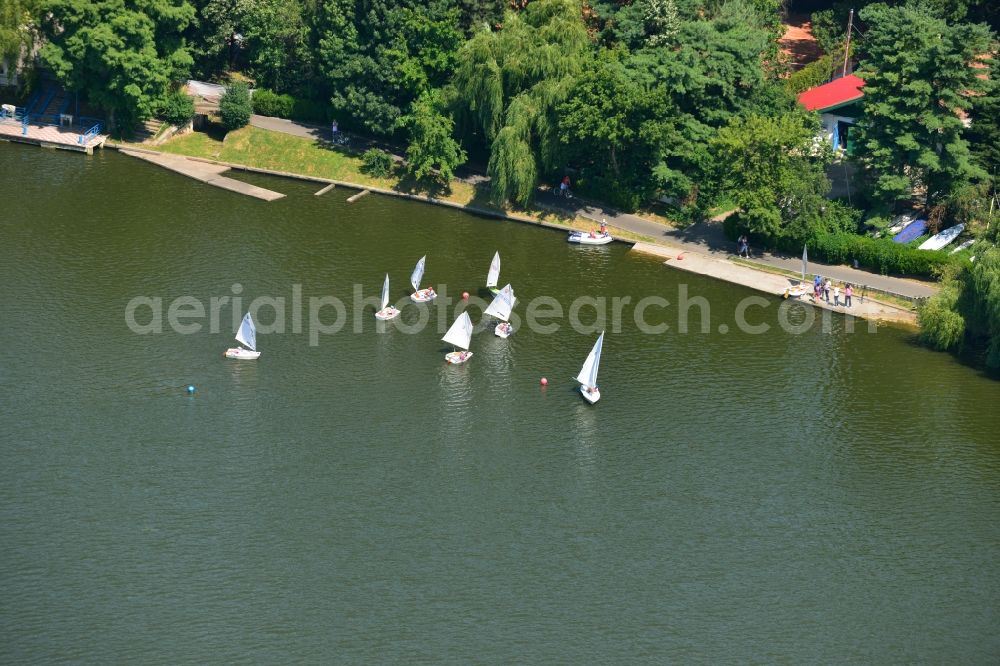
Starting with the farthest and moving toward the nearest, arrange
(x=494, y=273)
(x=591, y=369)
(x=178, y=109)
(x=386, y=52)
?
(x=178, y=109)
(x=386, y=52)
(x=494, y=273)
(x=591, y=369)

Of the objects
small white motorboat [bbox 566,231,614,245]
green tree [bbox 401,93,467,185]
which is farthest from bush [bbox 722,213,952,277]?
green tree [bbox 401,93,467,185]

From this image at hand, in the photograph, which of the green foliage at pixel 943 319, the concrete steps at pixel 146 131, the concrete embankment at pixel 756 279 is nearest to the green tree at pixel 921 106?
the concrete embankment at pixel 756 279

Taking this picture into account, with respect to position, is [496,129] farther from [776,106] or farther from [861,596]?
[861,596]

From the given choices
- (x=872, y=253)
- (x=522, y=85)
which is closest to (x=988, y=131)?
(x=872, y=253)

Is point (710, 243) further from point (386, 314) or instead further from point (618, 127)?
point (386, 314)

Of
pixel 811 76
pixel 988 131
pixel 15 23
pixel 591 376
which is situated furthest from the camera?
pixel 811 76

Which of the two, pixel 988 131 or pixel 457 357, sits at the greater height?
pixel 988 131
